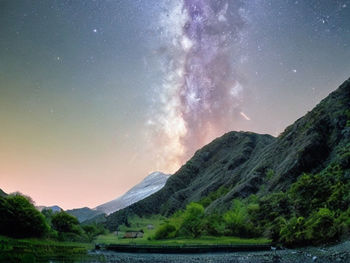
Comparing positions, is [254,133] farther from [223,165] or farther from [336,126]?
[336,126]

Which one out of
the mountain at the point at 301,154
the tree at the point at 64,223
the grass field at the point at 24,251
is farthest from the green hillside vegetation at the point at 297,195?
the grass field at the point at 24,251

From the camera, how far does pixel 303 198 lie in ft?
216

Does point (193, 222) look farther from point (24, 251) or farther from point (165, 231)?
point (24, 251)

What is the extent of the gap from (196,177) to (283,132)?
9064 cm

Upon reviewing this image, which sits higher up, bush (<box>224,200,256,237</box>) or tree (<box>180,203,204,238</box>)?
tree (<box>180,203,204,238</box>)

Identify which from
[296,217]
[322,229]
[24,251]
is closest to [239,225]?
[296,217]

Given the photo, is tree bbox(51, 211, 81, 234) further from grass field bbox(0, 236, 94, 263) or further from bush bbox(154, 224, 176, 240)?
grass field bbox(0, 236, 94, 263)

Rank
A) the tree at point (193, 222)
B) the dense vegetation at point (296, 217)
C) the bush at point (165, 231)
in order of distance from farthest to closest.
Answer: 1. the bush at point (165, 231)
2. the tree at point (193, 222)
3. the dense vegetation at point (296, 217)

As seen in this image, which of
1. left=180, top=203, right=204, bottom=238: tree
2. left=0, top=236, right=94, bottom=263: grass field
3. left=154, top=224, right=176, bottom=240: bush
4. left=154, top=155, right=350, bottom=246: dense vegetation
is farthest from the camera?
left=154, top=224, right=176, bottom=240: bush

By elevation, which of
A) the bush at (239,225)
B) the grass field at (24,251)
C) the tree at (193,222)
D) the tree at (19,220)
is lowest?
the bush at (239,225)

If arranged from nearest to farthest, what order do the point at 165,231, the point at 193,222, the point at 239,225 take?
the point at 239,225 → the point at 193,222 → the point at 165,231

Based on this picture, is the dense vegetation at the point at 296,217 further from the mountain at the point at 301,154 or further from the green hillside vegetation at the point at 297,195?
the mountain at the point at 301,154

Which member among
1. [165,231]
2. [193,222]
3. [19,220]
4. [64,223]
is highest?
[64,223]

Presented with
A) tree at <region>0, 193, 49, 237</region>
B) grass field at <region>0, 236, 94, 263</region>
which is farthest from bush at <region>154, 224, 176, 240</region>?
grass field at <region>0, 236, 94, 263</region>
